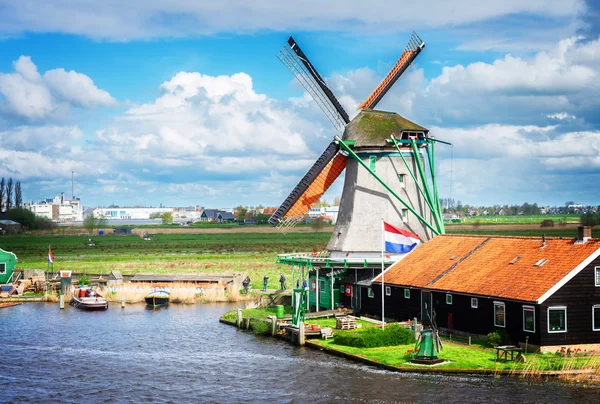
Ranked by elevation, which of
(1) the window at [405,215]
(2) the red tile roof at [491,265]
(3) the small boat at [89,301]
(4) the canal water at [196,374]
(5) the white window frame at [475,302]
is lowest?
(4) the canal water at [196,374]

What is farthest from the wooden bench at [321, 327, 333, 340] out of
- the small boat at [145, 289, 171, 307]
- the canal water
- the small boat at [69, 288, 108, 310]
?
the small boat at [69, 288, 108, 310]

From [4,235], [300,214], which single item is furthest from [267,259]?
[4,235]

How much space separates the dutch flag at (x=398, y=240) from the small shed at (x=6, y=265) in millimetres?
35722

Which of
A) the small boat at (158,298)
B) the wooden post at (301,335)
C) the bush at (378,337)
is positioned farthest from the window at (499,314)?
the small boat at (158,298)

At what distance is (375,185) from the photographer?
2083 inches

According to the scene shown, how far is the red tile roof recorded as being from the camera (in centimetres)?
3712

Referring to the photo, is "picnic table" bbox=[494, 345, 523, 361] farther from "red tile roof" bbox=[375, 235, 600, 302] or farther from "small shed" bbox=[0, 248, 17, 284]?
"small shed" bbox=[0, 248, 17, 284]

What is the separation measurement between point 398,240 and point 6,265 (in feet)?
120

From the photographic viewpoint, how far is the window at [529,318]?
35938mm

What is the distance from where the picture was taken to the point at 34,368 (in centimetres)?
3891

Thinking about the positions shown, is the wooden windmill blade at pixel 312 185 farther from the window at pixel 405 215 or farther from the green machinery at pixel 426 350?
the green machinery at pixel 426 350

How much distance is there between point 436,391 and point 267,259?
67.5 metres

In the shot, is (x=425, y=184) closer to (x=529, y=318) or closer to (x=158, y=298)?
(x=529, y=318)

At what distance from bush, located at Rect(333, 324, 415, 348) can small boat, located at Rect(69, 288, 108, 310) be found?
2489 centimetres
